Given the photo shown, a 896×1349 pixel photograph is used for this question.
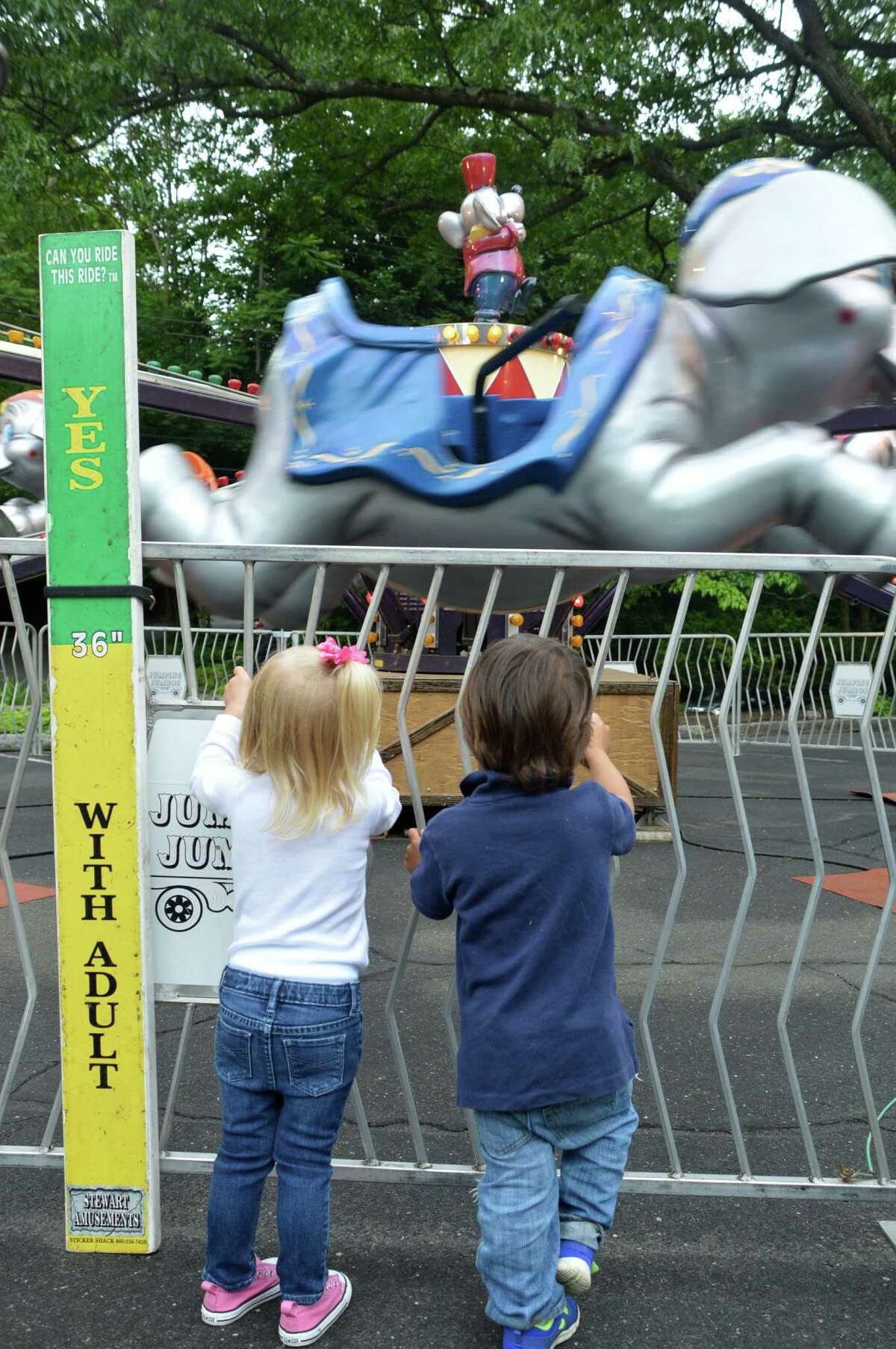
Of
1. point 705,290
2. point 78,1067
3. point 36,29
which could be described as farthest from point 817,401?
point 36,29

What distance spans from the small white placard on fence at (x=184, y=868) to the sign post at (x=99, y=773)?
51 mm

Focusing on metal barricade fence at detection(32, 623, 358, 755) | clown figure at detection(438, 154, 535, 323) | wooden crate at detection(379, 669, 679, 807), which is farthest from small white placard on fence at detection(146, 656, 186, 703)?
metal barricade fence at detection(32, 623, 358, 755)

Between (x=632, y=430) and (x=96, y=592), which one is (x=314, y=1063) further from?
(x=632, y=430)

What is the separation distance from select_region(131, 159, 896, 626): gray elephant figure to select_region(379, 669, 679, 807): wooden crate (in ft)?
8.72

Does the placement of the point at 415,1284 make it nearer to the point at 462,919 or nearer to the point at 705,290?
the point at 462,919

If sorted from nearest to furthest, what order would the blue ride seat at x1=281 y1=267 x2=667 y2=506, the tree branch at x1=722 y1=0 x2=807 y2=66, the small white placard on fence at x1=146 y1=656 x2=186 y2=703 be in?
the small white placard on fence at x1=146 y1=656 x2=186 y2=703
the blue ride seat at x1=281 y1=267 x2=667 y2=506
the tree branch at x1=722 y1=0 x2=807 y2=66

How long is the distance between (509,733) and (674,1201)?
1.39 meters

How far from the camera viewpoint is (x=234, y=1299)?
2.05m

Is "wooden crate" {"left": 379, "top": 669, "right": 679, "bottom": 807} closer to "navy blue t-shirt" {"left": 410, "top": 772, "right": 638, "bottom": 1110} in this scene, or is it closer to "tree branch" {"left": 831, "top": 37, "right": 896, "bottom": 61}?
"navy blue t-shirt" {"left": 410, "top": 772, "right": 638, "bottom": 1110}

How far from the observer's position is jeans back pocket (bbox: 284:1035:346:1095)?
1903mm

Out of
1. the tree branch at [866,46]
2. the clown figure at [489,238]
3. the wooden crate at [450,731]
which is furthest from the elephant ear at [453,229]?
the tree branch at [866,46]

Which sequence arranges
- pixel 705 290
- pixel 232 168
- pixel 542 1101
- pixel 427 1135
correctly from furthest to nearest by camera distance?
pixel 232 168 → pixel 705 290 → pixel 427 1135 → pixel 542 1101

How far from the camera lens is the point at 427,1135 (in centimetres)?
296

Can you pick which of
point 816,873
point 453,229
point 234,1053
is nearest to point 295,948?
point 234,1053
